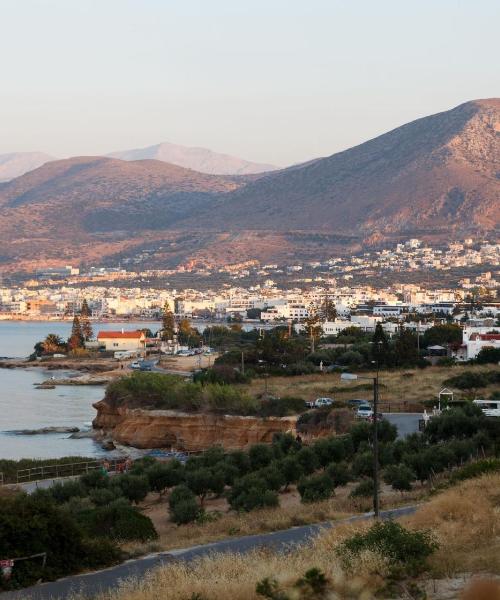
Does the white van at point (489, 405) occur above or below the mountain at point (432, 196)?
below

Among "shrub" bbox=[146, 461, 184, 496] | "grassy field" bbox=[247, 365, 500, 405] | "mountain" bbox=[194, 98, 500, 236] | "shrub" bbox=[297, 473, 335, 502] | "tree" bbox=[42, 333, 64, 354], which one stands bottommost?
"tree" bbox=[42, 333, 64, 354]

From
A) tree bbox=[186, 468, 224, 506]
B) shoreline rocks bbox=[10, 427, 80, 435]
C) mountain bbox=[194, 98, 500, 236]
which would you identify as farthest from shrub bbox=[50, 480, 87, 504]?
mountain bbox=[194, 98, 500, 236]

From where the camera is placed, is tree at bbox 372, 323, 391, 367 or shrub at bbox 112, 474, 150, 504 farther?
tree at bbox 372, 323, 391, 367

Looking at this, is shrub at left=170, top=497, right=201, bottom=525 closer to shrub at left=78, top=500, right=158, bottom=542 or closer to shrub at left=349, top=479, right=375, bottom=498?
shrub at left=78, top=500, right=158, bottom=542

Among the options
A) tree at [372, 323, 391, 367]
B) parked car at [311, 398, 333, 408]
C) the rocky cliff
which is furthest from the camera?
tree at [372, 323, 391, 367]

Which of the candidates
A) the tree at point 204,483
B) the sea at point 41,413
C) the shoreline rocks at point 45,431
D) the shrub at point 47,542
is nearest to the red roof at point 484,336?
the sea at point 41,413

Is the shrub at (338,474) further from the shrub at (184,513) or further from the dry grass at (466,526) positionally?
the dry grass at (466,526)

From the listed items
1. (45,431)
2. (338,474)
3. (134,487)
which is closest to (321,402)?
(45,431)
